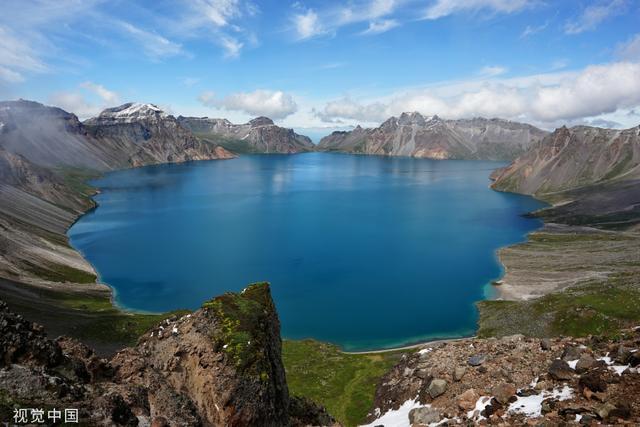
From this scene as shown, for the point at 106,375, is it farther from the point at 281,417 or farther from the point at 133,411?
the point at 281,417

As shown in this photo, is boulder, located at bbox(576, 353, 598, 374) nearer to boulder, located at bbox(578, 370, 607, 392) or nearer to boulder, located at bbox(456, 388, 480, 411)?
boulder, located at bbox(578, 370, 607, 392)

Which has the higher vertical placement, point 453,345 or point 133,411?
point 133,411

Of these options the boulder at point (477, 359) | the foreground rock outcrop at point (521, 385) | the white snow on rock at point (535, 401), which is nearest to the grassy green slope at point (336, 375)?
the foreground rock outcrop at point (521, 385)

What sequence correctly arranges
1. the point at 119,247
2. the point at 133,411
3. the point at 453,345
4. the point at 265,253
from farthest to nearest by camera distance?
the point at 119,247, the point at 265,253, the point at 453,345, the point at 133,411

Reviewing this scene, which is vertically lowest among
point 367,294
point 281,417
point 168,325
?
point 367,294

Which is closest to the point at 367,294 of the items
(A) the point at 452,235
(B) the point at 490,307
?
(B) the point at 490,307

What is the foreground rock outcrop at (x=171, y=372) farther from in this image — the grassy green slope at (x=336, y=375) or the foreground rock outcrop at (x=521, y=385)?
the grassy green slope at (x=336, y=375)

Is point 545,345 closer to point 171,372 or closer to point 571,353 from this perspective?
point 571,353
